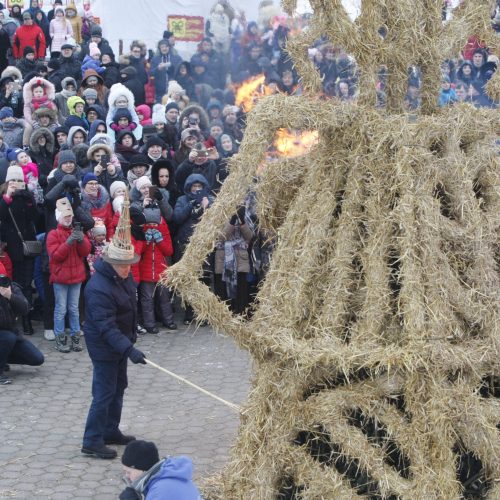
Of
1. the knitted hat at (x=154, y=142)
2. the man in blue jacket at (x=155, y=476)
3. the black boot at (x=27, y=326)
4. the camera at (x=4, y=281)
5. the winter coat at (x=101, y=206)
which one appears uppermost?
the knitted hat at (x=154, y=142)

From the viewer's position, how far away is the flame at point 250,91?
60.7 ft

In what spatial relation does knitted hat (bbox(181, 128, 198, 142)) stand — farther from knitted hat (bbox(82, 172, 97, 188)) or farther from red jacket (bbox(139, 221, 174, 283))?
knitted hat (bbox(82, 172, 97, 188))

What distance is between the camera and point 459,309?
274 inches

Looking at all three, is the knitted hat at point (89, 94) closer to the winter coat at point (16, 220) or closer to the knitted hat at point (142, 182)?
the knitted hat at point (142, 182)

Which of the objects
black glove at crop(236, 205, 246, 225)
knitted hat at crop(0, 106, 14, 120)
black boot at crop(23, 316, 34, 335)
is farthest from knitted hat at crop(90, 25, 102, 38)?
black boot at crop(23, 316, 34, 335)

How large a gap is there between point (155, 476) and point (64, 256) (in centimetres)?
620

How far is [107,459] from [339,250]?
10.6 feet

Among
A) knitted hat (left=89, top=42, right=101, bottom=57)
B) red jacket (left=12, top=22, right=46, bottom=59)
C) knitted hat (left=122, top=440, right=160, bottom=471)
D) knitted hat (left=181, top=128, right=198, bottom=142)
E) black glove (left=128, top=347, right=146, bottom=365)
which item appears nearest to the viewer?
knitted hat (left=122, top=440, right=160, bottom=471)

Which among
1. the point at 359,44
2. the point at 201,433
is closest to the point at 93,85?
the point at 201,433

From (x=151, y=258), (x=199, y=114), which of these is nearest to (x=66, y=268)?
(x=151, y=258)

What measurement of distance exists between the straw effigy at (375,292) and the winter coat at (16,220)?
5.71 meters

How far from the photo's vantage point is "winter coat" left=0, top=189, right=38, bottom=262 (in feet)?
40.4

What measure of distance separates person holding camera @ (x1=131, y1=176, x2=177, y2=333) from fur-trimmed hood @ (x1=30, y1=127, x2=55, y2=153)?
5.86ft

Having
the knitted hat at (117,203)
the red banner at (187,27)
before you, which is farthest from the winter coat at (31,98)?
the red banner at (187,27)
